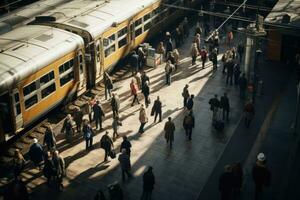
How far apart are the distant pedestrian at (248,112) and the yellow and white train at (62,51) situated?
27.3 ft

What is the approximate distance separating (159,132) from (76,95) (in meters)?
5.16

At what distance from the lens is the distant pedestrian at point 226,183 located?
1662 centimetres

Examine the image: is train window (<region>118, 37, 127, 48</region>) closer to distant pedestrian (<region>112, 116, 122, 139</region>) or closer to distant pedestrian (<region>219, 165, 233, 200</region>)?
distant pedestrian (<region>112, 116, 122, 139</region>)

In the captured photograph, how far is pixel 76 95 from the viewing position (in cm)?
2470

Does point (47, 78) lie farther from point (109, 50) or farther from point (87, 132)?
point (109, 50)

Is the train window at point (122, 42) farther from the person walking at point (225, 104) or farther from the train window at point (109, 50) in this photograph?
the person walking at point (225, 104)

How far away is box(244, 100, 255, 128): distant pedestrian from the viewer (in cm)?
2178

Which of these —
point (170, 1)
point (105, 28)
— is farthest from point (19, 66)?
point (170, 1)

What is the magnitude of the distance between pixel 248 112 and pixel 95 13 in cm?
1039

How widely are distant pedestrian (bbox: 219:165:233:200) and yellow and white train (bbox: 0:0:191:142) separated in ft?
29.8

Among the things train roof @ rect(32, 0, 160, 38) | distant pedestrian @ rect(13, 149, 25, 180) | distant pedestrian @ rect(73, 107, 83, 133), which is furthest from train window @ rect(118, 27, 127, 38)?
distant pedestrian @ rect(13, 149, 25, 180)

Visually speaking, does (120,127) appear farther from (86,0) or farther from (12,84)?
(86,0)

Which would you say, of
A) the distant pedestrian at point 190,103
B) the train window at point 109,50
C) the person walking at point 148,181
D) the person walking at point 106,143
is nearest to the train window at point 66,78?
the train window at point 109,50

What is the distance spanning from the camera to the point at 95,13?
1045 inches
